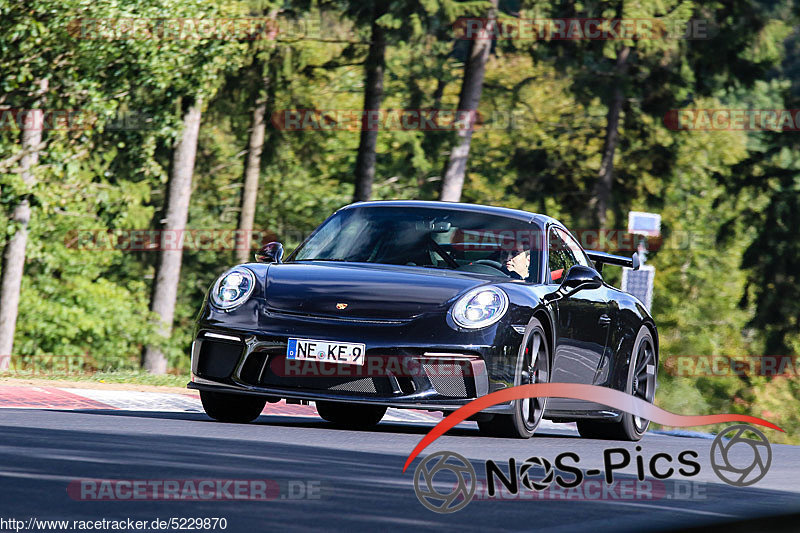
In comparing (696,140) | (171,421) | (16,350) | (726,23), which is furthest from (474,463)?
(696,140)

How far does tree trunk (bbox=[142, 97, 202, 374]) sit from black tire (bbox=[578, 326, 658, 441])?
1882 centimetres

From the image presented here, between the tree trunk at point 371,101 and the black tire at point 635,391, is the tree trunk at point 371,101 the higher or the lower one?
the higher one

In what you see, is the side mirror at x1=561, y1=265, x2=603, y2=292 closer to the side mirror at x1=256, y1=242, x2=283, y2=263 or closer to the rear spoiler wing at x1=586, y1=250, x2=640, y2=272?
the rear spoiler wing at x1=586, y1=250, x2=640, y2=272

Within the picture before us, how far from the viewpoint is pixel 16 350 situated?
135 feet

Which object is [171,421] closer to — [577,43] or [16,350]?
[577,43]

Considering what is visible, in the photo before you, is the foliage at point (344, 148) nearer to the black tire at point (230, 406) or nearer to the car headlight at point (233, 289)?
the black tire at point (230, 406)

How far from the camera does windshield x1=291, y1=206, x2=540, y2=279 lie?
1034cm

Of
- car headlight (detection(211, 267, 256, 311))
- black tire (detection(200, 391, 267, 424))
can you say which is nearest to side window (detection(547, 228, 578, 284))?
car headlight (detection(211, 267, 256, 311))

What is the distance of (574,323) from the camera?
10.5 meters

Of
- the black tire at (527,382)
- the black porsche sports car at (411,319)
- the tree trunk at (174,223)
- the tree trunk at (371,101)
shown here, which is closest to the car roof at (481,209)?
the black porsche sports car at (411,319)

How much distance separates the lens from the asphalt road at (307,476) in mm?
6055

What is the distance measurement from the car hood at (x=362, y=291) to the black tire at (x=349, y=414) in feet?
6.30

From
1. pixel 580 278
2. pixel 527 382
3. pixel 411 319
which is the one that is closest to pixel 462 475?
pixel 411 319

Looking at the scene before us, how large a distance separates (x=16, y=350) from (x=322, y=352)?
33.8 metres
